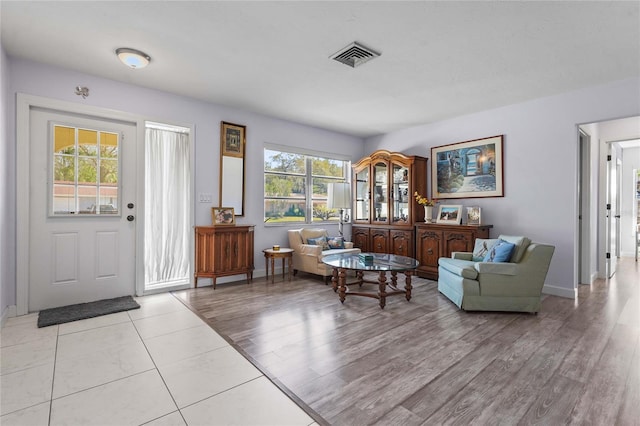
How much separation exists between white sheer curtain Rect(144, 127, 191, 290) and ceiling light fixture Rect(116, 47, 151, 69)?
1237 mm

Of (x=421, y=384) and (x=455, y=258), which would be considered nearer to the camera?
(x=421, y=384)

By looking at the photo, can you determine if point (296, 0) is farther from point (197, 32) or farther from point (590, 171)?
point (590, 171)

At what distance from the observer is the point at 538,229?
13.6ft

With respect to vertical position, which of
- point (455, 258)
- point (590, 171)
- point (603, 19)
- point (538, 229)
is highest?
point (603, 19)

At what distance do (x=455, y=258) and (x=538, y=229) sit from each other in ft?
4.05

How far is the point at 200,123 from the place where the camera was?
14.3 feet

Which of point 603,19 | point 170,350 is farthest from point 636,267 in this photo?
point 170,350

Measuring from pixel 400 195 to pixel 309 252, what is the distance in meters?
1.95

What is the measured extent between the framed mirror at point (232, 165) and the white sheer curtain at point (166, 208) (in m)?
0.48

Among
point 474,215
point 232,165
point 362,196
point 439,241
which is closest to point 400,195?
point 362,196

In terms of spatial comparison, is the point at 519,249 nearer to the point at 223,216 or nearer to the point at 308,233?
the point at 308,233

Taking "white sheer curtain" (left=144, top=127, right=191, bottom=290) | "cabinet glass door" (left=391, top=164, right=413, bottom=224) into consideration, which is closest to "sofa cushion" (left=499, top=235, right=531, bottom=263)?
"cabinet glass door" (left=391, top=164, right=413, bottom=224)

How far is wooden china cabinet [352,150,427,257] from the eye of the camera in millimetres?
5219

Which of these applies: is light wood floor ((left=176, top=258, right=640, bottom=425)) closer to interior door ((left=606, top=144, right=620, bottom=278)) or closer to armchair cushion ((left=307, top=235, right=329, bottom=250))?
armchair cushion ((left=307, top=235, right=329, bottom=250))
